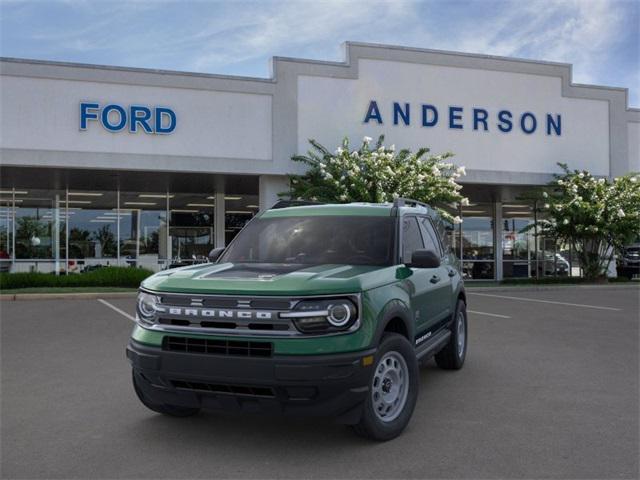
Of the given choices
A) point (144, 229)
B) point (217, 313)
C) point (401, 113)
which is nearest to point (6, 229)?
point (144, 229)

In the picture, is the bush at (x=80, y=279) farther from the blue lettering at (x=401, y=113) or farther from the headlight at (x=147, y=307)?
the headlight at (x=147, y=307)

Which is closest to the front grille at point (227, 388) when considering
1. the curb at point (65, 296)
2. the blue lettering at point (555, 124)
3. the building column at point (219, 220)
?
the curb at point (65, 296)

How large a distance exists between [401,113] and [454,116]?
82.8 inches

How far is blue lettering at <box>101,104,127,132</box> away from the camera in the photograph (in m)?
18.3

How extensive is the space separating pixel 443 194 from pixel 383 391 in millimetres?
14475

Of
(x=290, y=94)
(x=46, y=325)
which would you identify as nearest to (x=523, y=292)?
(x=290, y=94)

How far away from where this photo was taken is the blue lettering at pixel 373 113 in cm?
2097

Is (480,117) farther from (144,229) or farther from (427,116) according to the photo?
(144,229)

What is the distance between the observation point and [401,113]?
21391 millimetres

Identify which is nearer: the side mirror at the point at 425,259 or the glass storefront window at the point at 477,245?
the side mirror at the point at 425,259

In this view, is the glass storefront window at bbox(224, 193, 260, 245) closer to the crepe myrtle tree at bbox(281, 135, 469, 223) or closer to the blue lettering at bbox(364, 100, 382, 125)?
the crepe myrtle tree at bbox(281, 135, 469, 223)

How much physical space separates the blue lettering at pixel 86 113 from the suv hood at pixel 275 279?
1452 centimetres

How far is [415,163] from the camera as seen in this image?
19.3 metres

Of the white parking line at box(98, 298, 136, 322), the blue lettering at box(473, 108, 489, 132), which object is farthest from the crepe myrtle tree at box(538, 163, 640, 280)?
the white parking line at box(98, 298, 136, 322)
